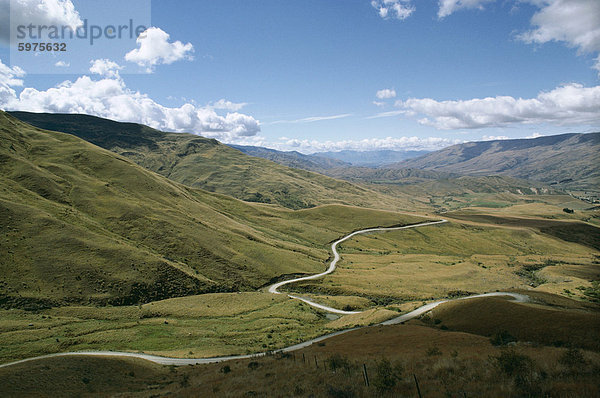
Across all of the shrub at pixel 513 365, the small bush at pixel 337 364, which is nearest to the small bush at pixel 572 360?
the shrub at pixel 513 365

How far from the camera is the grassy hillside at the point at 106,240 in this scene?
65.0 m

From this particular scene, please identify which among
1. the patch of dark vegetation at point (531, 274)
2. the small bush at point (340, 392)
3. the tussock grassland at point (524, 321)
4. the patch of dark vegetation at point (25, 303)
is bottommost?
the patch of dark vegetation at point (531, 274)

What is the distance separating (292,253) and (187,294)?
51.0m

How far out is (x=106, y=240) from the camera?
3147 inches

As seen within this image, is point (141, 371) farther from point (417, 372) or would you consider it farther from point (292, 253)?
point (292, 253)

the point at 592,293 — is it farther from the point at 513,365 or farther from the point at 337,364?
the point at 337,364

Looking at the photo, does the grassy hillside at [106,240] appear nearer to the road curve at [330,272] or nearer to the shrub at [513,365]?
the road curve at [330,272]

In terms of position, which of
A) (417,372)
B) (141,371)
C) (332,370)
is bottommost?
(141,371)

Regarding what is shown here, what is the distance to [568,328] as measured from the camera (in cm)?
3062

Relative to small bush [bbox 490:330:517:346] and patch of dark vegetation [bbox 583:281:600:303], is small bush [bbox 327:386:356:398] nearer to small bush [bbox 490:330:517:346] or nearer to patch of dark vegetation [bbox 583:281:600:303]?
small bush [bbox 490:330:517:346]

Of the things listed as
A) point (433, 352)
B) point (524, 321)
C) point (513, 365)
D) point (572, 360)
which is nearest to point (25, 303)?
point (433, 352)

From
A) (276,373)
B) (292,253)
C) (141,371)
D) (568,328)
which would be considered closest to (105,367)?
(141,371)

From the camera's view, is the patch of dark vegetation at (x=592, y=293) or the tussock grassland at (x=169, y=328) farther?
the patch of dark vegetation at (x=592, y=293)

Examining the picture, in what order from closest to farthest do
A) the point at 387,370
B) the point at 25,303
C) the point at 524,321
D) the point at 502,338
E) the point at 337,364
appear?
the point at 387,370 → the point at 337,364 → the point at 502,338 → the point at 524,321 → the point at 25,303
